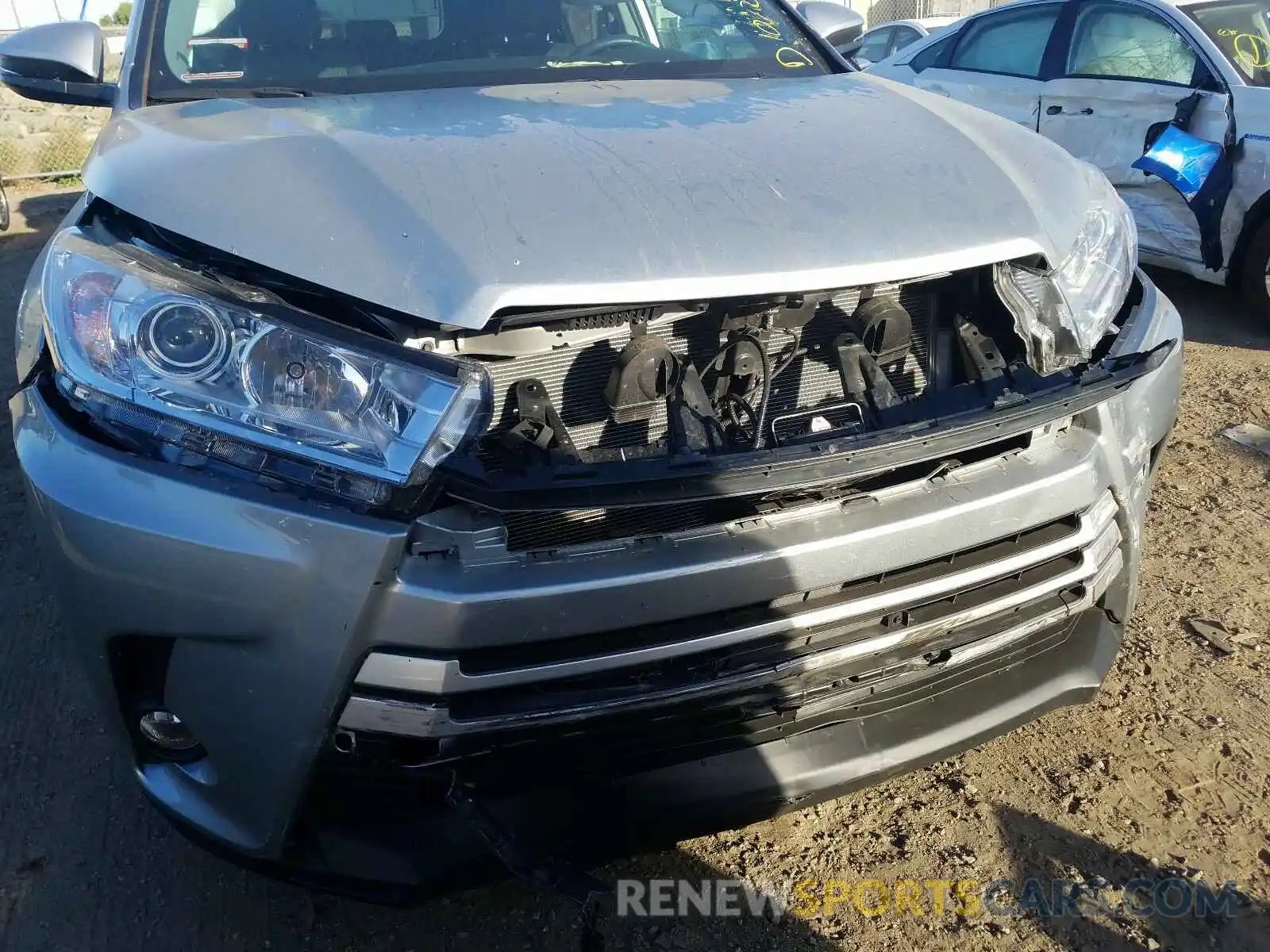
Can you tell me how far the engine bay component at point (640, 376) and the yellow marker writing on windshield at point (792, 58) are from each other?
1466 millimetres

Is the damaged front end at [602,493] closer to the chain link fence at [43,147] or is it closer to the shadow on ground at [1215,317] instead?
the shadow on ground at [1215,317]

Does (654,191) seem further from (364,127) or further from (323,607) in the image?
(323,607)

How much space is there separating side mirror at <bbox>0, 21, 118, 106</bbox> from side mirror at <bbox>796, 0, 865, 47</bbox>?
6.83 feet

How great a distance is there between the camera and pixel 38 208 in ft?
32.1

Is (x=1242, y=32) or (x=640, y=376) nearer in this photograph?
(x=640, y=376)

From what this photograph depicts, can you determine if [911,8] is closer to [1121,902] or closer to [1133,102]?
[1133,102]

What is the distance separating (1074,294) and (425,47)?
1.69 m

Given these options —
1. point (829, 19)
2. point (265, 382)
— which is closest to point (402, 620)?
point (265, 382)

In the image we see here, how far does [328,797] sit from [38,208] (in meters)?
10.2

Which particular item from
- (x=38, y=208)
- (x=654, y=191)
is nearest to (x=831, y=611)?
(x=654, y=191)

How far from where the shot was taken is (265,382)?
4.95 ft

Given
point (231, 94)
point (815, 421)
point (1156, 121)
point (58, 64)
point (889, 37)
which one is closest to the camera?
point (815, 421)

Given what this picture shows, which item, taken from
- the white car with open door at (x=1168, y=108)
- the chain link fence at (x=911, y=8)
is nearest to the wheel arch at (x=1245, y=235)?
the white car with open door at (x=1168, y=108)

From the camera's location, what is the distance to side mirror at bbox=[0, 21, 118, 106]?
106 inches
